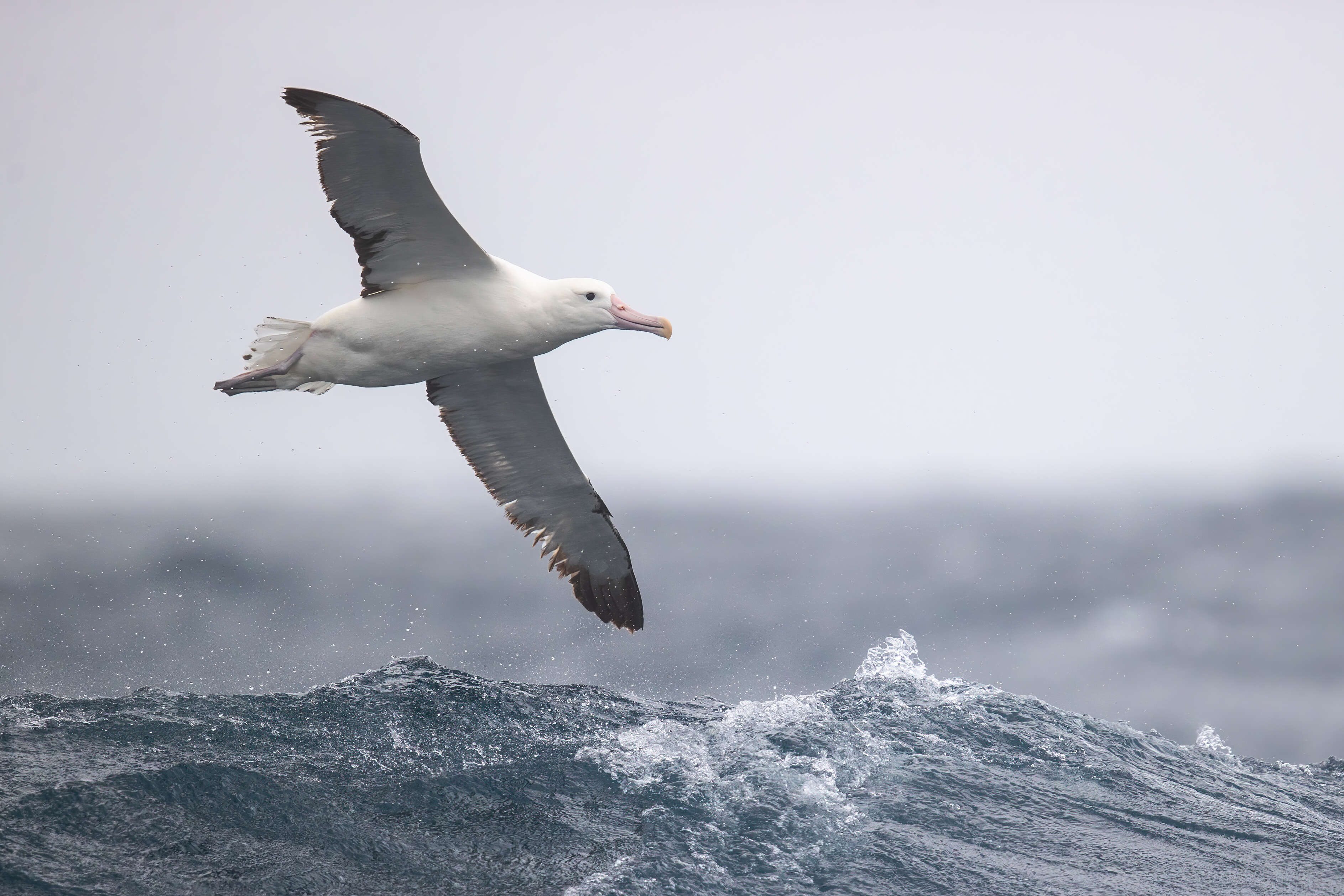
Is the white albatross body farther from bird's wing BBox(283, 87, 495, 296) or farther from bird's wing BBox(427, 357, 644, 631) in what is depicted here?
bird's wing BBox(427, 357, 644, 631)

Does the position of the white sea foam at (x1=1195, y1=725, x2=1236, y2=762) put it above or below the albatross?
below

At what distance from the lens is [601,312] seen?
9180 millimetres

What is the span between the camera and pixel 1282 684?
26047 millimetres

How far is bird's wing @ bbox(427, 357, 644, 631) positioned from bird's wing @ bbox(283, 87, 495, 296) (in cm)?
136

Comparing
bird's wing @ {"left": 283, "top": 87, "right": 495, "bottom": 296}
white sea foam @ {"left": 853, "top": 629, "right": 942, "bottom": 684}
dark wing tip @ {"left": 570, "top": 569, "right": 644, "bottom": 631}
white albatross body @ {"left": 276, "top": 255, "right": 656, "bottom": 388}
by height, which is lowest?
dark wing tip @ {"left": 570, "top": 569, "right": 644, "bottom": 631}

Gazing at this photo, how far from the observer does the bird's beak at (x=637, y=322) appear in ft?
30.1

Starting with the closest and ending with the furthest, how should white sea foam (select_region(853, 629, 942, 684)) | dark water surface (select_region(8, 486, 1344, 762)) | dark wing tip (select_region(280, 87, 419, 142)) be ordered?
dark wing tip (select_region(280, 87, 419, 142)) < white sea foam (select_region(853, 629, 942, 684)) < dark water surface (select_region(8, 486, 1344, 762))

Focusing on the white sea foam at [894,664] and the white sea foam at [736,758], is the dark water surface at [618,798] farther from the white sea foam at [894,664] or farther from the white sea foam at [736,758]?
the white sea foam at [894,664]

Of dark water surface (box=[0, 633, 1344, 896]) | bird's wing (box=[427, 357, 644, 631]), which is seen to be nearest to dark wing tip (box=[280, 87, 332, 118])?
bird's wing (box=[427, 357, 644, 631])

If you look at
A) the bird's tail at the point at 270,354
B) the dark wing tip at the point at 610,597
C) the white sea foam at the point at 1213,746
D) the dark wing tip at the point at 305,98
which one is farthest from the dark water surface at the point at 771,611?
the dark wing tip at the point at 305,98

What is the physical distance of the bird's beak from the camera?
362 inches

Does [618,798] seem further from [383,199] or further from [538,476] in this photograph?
[383,199]

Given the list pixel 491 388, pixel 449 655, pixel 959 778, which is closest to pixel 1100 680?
pixel 449 655

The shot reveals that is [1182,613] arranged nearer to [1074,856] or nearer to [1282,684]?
[1282,684]
